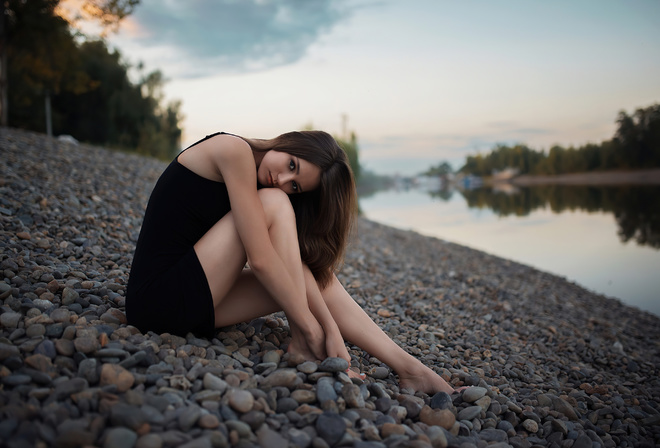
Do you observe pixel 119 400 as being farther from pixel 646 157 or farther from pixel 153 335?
pixel 646 157

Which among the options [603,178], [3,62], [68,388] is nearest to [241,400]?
[68,388]

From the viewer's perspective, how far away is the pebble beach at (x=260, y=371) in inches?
62.6

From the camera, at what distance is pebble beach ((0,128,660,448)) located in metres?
1.59

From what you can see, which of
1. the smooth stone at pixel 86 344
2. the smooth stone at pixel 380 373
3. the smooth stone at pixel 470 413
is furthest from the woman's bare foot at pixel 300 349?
the smooth stone at pixel 86 344

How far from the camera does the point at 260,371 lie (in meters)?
2.15

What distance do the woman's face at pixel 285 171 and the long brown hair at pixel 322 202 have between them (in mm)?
34

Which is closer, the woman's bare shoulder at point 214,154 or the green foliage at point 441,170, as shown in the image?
the woman's bare shoulder at point 214,154

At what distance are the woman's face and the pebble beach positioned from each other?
868 mm

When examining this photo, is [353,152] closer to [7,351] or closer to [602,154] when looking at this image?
[602,154]

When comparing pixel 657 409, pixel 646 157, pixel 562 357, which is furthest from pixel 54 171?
pixel 646 157

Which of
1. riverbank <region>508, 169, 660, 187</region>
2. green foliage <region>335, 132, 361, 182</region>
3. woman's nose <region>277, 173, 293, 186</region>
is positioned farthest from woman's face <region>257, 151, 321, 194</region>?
riverbank <region>508, 169, 660, 187</region>

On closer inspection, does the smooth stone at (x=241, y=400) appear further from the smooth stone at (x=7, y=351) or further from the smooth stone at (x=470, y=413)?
the smooth stone at (x=470, y=413)

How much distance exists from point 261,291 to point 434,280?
12.9ft

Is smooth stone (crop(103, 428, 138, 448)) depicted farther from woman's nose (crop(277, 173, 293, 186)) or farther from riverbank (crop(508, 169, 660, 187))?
riverbank (crop(508, 169, 660, 187))
